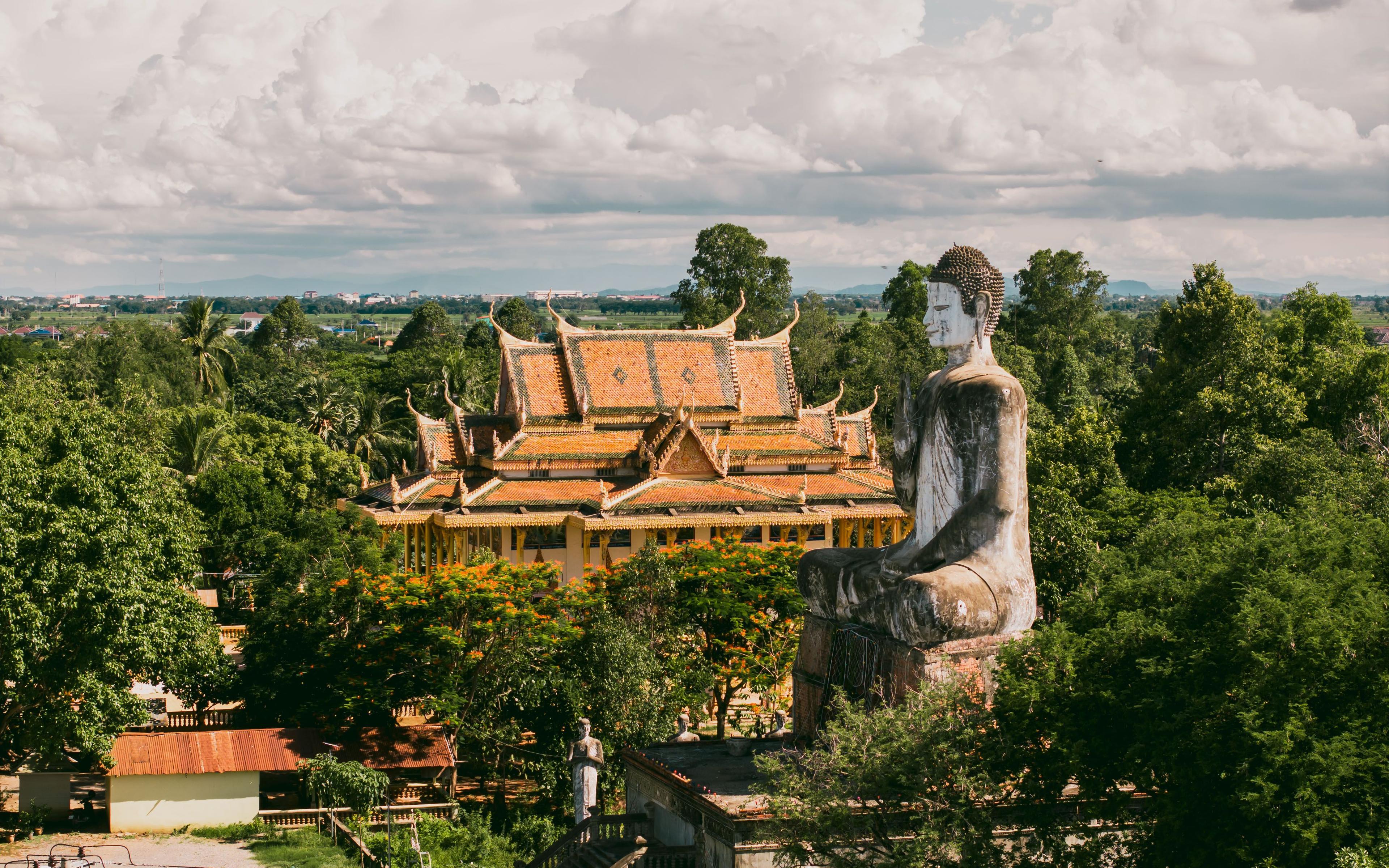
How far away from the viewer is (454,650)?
28656 millimetres

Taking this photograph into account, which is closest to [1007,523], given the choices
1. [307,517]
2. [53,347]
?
[307,517]

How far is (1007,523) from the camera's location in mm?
19234

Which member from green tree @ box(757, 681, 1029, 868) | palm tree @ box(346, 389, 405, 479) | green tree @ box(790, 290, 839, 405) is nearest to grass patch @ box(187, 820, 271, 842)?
green tree @ box(757, 681, 1029, 868)

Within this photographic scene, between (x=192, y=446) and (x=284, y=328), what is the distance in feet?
167

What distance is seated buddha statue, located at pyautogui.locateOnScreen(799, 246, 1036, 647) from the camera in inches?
736

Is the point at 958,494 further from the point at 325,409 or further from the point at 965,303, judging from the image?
the point at 325,409

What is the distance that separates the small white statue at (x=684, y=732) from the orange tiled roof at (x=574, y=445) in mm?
14364

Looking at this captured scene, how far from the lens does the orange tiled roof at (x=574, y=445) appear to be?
4334 cm

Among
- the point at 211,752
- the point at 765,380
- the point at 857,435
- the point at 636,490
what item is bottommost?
the point at 211,752

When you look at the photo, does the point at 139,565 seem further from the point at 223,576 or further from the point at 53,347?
the point at 53,347

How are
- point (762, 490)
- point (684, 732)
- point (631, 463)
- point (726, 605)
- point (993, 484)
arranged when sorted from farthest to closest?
point (631, 463) → point (762, 490) → point (726, 605) → point (684, 732) → point (993, 484)

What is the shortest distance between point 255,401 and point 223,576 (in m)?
26.3

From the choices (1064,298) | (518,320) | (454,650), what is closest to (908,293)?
(1064,298)

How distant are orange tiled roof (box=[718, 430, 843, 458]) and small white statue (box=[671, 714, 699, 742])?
15779 mm
